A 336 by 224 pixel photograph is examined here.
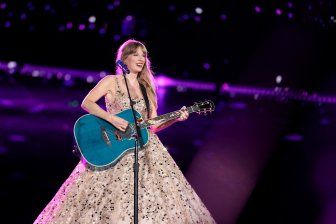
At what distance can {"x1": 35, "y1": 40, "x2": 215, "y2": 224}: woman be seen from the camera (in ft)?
11.5

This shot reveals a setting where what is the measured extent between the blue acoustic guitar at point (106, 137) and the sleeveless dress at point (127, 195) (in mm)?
103

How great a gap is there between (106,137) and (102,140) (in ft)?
0.12

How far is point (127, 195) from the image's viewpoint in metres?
3.53

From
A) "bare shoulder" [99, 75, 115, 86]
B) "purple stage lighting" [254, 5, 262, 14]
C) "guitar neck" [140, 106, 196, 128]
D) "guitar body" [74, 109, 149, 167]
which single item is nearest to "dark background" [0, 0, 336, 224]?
"purple stage lighting" [254, 5, 262, 14]

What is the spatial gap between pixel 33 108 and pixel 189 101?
406cm

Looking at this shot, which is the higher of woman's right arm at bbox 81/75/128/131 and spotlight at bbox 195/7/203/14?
spotlight at bbox 195/7/203/14

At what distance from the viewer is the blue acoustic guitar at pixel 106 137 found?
3504mm

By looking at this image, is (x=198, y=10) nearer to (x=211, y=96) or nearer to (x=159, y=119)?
(x=211, y=96)

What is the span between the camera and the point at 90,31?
11828 millimetres

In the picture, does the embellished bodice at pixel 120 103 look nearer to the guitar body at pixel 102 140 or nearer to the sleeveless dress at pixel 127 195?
the sleeveless dress at pixel 127 195

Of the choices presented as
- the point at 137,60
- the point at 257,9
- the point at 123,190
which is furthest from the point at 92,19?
the point at 123,190

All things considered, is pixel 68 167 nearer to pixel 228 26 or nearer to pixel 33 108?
pixel 33 108

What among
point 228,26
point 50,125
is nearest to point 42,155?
point 50,125

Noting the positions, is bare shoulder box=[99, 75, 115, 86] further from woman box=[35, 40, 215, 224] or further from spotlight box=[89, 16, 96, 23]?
spotlight box=[89, 16, 96, 23]
